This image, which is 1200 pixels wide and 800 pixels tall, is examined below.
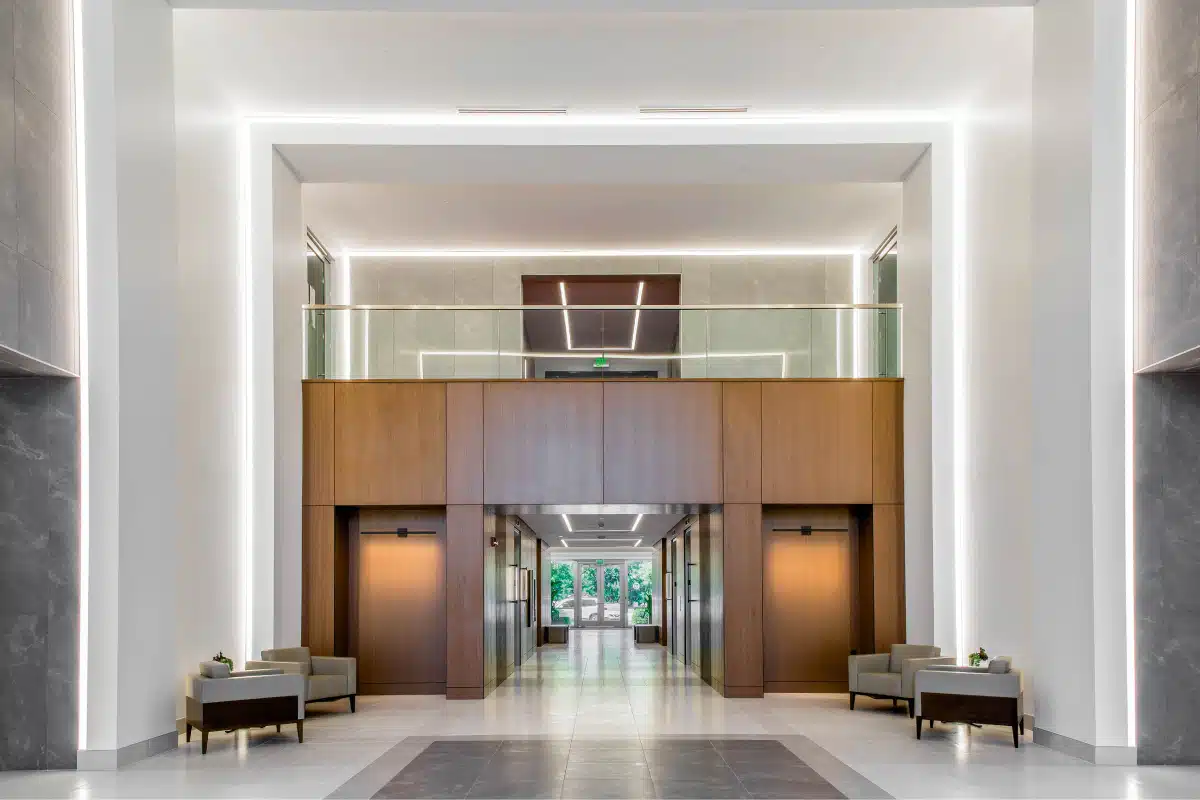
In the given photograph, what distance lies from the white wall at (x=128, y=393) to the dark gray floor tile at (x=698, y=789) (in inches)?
168

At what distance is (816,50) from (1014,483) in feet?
15.4

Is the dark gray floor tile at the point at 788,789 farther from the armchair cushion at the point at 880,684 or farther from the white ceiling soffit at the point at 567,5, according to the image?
the white ceiling soffit at the point at 567,5

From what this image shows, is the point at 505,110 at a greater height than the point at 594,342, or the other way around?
the point at 505,110

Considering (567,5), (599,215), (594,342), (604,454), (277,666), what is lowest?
(277,666)

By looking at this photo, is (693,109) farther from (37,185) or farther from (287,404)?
(37,185)

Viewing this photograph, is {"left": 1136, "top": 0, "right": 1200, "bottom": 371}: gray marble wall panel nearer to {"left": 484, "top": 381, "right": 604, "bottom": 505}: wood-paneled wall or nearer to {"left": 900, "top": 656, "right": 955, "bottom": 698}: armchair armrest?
{"left": 900, "top": 656, "right": 955, "bottom": 698}: armchair armrest

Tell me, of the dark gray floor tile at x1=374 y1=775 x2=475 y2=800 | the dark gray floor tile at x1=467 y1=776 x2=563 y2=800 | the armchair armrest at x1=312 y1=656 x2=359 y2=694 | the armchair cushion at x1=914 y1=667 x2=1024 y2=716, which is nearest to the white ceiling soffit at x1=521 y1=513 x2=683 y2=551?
the armchair armrest at x1=312 y1=656 x2=359 y2=694

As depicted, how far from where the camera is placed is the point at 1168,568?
9.55 m

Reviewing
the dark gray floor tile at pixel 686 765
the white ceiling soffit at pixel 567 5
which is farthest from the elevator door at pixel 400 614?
the white ceiling soffit at pixel 567 5

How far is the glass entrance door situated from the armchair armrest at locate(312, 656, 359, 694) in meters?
31.2

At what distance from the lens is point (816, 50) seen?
1238 centimetres

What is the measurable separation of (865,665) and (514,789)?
21.6ft

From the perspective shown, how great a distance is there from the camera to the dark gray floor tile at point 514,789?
8.30 m

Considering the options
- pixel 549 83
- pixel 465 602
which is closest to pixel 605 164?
pixel 549 83
